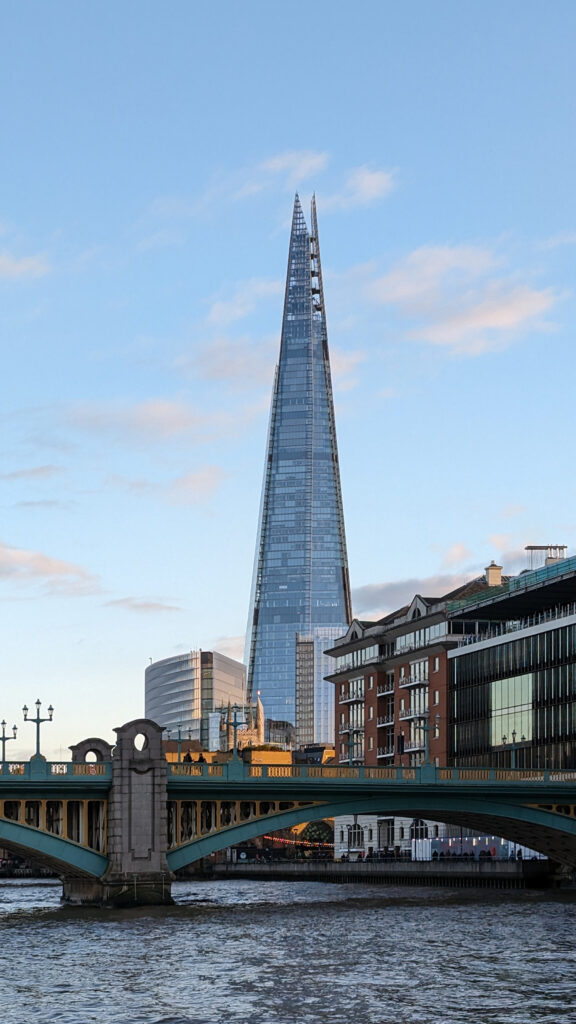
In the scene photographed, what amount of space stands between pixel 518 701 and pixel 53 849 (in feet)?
235

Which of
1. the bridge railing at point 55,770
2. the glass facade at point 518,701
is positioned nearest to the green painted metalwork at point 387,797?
the bridge railing at point 55,770

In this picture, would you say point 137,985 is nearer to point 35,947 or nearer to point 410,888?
point 35,947

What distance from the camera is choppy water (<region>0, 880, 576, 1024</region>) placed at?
52.8 m

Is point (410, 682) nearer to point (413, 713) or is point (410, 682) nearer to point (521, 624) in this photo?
point (413, 713)

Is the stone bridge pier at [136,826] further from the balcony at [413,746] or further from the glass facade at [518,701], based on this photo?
the balcony at [413,746]

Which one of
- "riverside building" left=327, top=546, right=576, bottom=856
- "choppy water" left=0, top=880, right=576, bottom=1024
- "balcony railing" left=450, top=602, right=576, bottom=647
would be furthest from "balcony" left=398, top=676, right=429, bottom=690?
"choppy water" left=0, top=880, right=576, bottom=1024

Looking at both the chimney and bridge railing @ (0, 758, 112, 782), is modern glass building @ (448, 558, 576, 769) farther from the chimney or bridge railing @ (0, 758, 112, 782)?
bridge railing @ (0, 758, 112, 782)

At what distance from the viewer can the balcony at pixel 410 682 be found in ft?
597

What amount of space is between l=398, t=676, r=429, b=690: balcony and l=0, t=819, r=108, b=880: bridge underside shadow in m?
83.8

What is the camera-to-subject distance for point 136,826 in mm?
101562

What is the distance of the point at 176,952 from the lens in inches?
2825

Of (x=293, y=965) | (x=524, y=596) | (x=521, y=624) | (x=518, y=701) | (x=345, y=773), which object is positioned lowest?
(x=293, y=965)

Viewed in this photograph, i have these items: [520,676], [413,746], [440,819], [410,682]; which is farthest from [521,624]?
[440,819]

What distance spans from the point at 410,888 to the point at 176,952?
68.7m
